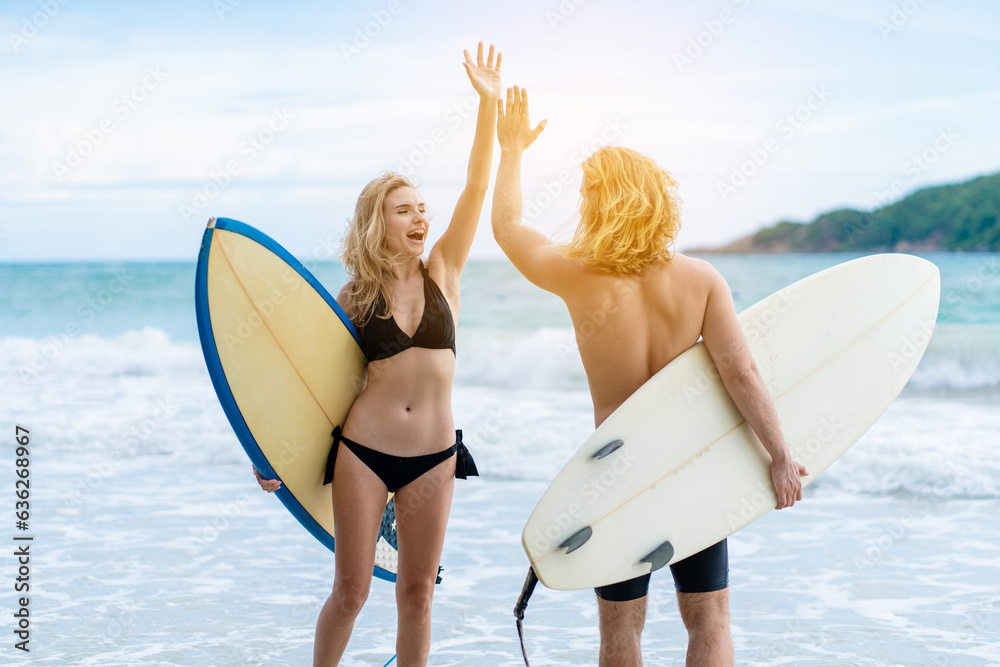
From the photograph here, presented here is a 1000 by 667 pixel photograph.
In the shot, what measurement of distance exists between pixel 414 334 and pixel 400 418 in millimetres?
253

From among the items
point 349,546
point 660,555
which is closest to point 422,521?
point 349,546

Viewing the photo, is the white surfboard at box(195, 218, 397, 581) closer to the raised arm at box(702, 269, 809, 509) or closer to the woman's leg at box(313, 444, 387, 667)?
the woman's leg at box(313, 444, 387, 667)

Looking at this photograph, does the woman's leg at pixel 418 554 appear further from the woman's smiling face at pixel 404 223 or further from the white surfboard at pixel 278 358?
the woman's smiling face at pixel 404 223

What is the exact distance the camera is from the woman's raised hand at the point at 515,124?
2.58 meters

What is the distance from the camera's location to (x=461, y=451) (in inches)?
105

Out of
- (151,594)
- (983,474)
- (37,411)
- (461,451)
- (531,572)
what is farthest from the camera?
(37,411)

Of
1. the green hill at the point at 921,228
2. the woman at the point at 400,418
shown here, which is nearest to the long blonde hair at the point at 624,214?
the woman at the point at 400,418

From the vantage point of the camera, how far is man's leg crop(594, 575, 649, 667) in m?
2.25

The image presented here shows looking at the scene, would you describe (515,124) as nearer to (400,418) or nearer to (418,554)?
(400,418)

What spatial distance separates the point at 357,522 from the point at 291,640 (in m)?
1.38

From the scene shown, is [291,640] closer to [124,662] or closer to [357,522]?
[124,662]

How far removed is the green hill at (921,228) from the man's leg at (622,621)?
2336 centimetres

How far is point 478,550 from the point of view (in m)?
4.81

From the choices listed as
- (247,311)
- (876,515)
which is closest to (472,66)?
(247,311)
